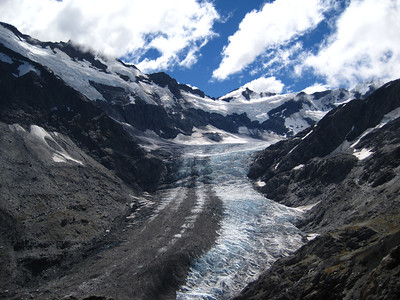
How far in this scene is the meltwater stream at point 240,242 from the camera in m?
46.4

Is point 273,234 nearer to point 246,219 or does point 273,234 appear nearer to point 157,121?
point 246,219

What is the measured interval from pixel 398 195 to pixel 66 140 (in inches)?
3112

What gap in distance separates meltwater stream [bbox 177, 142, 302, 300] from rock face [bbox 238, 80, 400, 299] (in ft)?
12.9

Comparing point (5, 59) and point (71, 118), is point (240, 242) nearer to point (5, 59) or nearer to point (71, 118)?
point (71, 118)

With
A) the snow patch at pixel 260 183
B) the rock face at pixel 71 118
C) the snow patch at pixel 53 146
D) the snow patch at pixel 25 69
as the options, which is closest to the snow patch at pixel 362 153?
the snow patch at pixel 260 183

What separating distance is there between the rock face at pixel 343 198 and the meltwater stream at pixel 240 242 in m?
3.94

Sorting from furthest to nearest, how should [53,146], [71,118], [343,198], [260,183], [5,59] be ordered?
[5,59]
[71,118]
[260,183]
[53,146]
[343,198]

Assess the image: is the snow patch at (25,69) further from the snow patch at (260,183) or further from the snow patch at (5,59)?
the snow patch at (260,183)

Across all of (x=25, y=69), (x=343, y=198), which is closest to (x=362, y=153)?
(x=343, y=198)

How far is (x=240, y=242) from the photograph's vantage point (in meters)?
60.5

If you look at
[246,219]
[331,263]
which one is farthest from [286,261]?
[246,219]

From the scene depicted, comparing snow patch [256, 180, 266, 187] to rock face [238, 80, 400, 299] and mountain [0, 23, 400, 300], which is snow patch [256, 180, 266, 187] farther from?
rock face [238, 80, 400, 299]

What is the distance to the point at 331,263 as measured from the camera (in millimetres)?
31891

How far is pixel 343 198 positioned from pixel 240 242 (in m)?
20.8
